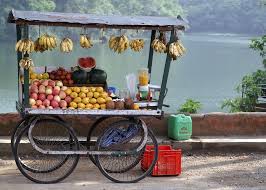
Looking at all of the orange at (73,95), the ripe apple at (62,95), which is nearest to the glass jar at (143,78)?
the orange at (73,95)

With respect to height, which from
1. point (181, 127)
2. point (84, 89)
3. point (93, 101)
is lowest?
point (181, 127)

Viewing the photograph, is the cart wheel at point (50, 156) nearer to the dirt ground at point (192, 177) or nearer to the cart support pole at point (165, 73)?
the dirt ground at point (192, 177)

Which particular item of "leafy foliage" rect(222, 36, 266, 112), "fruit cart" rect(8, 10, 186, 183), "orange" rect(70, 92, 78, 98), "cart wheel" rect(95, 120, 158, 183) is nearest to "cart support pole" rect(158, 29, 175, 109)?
"fruit cart" rect(8, 10, 186, 183)

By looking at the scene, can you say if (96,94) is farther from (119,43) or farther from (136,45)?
(136,45)

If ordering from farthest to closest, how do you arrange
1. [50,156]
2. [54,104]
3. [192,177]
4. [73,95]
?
1. [192,177]
2. [50,156]
3. [73,95]
4. [54,104]

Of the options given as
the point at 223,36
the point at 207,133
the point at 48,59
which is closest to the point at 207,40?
the point at 223,36

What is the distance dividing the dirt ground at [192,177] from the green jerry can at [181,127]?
0.27 m

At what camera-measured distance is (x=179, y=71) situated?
4597 cm

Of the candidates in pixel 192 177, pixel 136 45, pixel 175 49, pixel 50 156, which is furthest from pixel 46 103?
pixel 192 177

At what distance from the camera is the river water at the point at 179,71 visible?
31830 mm

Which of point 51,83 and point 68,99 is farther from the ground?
point 51,83

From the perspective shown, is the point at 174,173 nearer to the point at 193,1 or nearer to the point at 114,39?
the point at 114,39

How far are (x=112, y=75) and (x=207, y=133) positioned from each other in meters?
28.4

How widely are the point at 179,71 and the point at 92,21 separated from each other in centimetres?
4026
